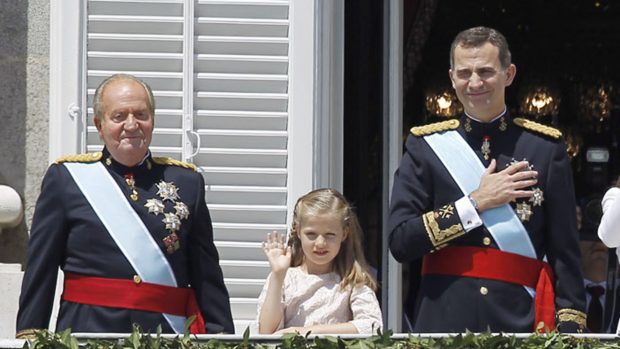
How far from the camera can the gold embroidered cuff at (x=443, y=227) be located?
16.8 feet

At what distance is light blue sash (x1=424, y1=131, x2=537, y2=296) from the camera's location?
5.20 metres

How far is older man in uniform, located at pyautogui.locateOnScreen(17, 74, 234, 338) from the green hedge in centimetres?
56

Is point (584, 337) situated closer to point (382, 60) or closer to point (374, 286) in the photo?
point (374, 286)

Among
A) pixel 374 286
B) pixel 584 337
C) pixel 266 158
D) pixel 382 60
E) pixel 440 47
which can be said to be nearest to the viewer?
pixel 584 337

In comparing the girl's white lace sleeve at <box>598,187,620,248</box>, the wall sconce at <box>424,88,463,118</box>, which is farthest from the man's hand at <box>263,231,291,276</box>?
the wall sconce at <box>424,88,463,118</box>

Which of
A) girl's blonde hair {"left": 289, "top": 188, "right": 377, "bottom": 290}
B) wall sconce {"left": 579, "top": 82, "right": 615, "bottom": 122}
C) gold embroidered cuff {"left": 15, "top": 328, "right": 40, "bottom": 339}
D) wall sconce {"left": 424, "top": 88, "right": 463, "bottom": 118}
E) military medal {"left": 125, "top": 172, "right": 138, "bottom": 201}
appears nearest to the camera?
gold embroidered cuff {"left": 15, "top": 328, "right": 40, "bottom": 339}

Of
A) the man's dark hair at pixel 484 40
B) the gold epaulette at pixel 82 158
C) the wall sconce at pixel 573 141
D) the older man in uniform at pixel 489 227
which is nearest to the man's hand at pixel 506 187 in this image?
the older man in uniform at pixel 489 227

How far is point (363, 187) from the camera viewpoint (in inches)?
289

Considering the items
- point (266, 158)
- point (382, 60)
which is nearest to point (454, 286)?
point (266, 158)

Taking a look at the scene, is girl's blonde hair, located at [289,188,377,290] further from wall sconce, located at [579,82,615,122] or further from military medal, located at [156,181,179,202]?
wall sconce, located at [579,82,615,122]

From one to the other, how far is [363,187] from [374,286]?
6.09ft

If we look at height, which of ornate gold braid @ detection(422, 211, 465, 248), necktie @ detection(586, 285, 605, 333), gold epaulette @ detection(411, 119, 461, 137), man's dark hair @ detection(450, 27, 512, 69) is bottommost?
necktie @ detection(586, 285, 605, 333)

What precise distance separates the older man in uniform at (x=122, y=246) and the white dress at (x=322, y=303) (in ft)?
0.77

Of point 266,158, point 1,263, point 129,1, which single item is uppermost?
point 129,1
